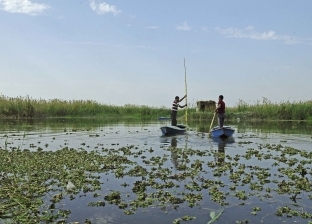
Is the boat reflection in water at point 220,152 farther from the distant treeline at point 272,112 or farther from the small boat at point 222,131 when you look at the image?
the distant treeline at point 272,112

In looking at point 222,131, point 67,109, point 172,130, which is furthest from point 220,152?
point 67,109

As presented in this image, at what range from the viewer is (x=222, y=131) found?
2166 centimetres

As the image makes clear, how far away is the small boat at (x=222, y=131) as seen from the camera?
2158 cm

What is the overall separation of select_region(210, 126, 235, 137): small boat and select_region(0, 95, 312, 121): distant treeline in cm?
2453

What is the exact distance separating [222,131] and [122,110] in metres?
36.6

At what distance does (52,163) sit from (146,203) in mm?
5705

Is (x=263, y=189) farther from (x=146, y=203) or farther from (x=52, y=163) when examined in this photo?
(x=52, y=163)

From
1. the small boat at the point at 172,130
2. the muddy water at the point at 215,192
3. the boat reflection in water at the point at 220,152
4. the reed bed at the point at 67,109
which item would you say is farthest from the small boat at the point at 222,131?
the reed bed at the point at 67,109

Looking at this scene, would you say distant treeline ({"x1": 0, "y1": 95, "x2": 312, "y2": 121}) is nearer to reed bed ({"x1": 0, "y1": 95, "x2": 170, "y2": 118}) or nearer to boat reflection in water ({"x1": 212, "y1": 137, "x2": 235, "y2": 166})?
reed bed ({"x1": 0, "y1": 95, "x2": 170, "y2": 118})

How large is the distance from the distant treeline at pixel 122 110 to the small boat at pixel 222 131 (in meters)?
24.5

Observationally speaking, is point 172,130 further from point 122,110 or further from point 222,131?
point 122,110

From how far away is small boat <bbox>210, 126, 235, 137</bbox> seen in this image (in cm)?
2158

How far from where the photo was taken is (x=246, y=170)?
11.9 m

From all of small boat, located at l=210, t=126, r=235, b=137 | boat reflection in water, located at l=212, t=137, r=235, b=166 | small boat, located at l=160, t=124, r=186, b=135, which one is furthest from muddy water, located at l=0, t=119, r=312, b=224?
small boat, located at l=160, t=124, r=186, b=135
